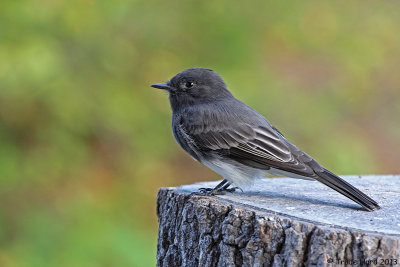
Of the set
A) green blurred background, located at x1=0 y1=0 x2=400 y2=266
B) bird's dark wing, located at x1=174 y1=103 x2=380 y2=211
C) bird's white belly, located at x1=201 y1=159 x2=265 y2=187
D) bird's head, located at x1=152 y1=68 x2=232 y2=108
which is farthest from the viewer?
green blurred background, located at x1=0 y1=0 x2=400 y2=266

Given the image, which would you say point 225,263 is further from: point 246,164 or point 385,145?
point 385,145

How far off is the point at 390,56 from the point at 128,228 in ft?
21.7

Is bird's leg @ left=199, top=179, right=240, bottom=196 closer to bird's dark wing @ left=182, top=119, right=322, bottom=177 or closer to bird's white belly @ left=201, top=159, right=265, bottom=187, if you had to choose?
bird's white belly @ left=201, top=159, right=265, bottom=187

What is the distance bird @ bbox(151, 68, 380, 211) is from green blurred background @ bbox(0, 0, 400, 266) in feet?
6.88

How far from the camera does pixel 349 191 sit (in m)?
4.36

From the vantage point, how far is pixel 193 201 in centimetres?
423

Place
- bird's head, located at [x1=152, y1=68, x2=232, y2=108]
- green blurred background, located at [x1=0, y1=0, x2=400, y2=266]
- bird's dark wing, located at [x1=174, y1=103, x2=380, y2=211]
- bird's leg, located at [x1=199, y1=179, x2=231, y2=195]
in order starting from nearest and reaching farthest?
bird's leg, located at [x1=199, y1=179, x2=231, y2=195]
bird's dark wing, located at [x1=174, y1=103, x2=380, y2=211]
bird's head, located at [x1=152, y1=68, x2=232, y2=108]
green blurred background, located at [x1=0, y1=0, x2=400, y2=266]

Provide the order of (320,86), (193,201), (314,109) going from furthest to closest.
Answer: (320,86)
(314,109)
(193,201)

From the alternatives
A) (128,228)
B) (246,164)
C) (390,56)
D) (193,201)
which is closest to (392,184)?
(246,164)

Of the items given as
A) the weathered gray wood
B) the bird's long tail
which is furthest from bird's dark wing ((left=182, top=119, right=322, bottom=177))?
the weathered gray wood

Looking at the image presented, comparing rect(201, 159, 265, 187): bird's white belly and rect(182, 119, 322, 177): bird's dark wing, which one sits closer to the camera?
rect(182, 119, 322, 177): bird's dark wing

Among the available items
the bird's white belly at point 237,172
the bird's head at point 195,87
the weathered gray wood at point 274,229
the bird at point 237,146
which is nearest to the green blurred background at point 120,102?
the bird's head at point 195,87

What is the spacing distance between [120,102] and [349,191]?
410 cm

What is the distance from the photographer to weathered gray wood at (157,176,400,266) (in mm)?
3445
